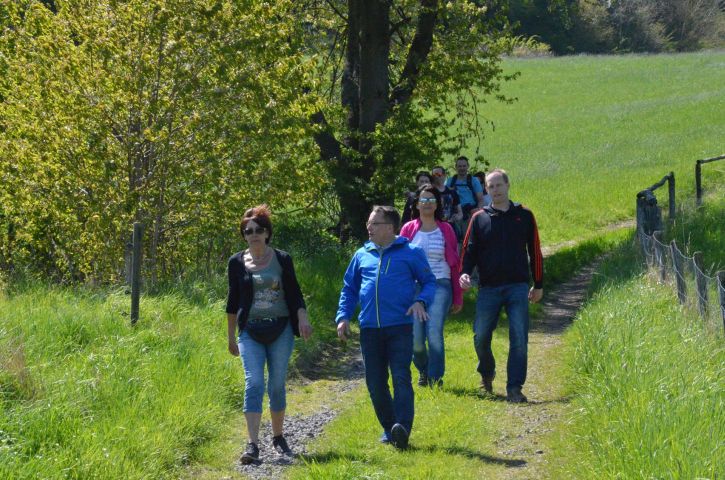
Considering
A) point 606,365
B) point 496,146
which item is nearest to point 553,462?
point 606,365

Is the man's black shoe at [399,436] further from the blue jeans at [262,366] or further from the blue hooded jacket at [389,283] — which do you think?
the blue jeans at [262,366]

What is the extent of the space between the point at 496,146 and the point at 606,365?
3785cm

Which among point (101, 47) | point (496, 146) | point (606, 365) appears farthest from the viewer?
point (496, 146)

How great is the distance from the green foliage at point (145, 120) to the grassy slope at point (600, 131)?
11.5 m

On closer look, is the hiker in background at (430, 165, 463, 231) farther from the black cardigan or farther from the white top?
the black cardigan

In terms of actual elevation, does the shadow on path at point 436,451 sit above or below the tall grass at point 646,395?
below

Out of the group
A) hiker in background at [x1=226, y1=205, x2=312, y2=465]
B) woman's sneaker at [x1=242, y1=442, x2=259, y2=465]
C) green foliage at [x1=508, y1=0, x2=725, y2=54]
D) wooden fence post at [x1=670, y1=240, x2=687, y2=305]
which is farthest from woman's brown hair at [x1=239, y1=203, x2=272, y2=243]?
green foliage at [x1=508, y1=0, x2=725, y2=54]

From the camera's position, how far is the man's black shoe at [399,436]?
7520 millimetres

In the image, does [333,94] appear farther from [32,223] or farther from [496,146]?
[496,146]

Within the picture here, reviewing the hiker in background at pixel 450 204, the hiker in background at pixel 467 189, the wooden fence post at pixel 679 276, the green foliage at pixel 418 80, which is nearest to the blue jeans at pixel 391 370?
the wooden fence post at pixel 679 276

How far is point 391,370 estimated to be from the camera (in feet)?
25.3

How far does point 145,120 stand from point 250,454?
7.20m

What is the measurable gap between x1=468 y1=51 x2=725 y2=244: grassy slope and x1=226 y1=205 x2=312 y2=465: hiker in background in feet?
57.0

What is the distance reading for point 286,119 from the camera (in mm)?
14633
